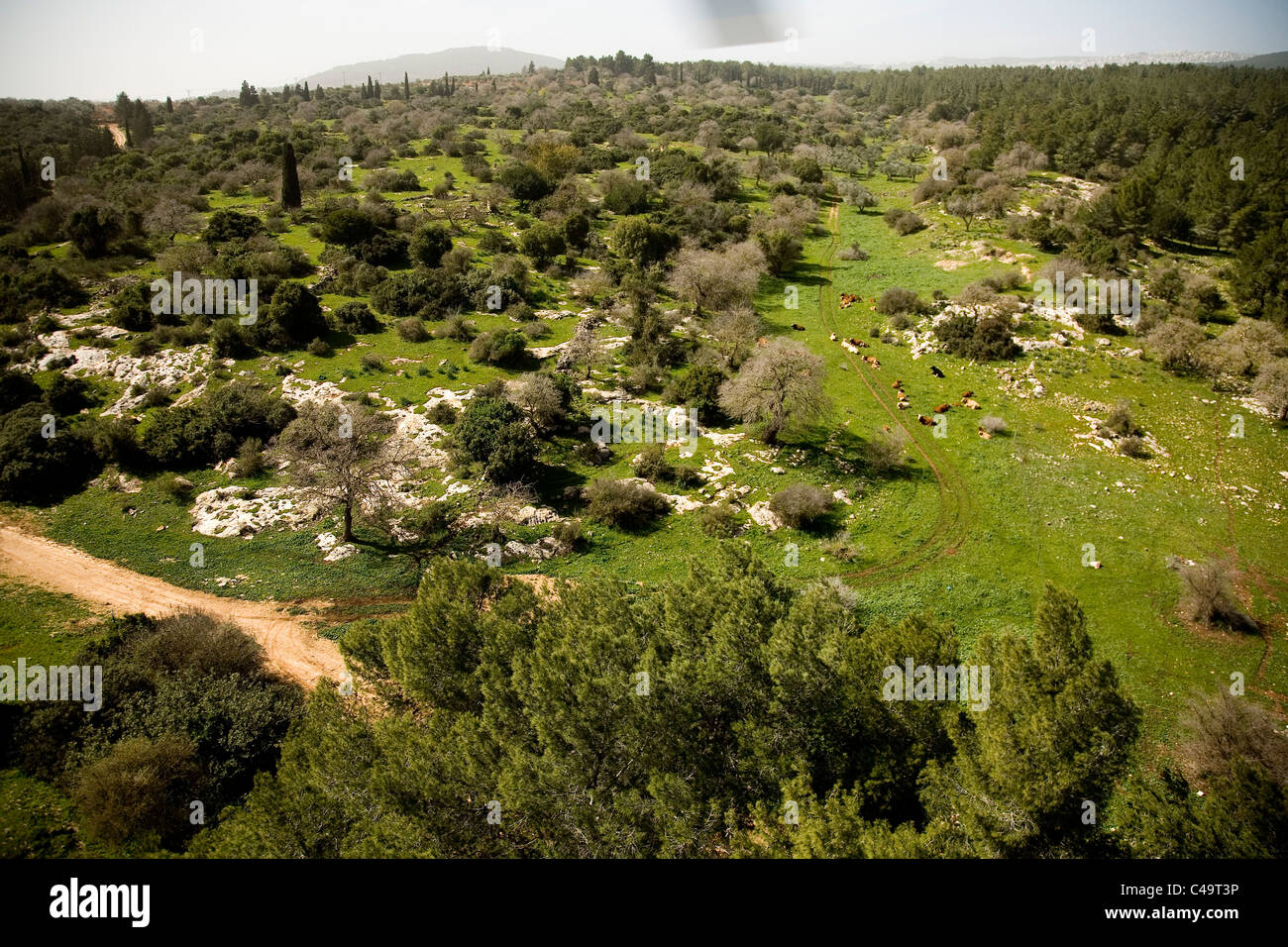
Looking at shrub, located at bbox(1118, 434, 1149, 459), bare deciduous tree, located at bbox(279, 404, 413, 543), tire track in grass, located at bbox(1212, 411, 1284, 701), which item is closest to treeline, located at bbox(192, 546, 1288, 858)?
tire track in grass, located at bbox(1212, 411, 1284, 701)

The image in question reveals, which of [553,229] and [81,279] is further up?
[553,229]

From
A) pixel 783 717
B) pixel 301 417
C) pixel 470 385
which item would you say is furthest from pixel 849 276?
pixel 783 717

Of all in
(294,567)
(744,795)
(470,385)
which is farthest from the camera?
(470,385)

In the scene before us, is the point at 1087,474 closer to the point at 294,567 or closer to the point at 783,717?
the point at 783,717

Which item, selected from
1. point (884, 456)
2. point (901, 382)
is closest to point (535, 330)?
point (884, 456)

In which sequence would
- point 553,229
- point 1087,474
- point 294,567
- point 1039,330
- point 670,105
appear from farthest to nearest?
1. point 670,105
2. point 553,229
3. point 1039,330
4. point 1087,474
5. point 294,567

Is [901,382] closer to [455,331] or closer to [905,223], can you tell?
[455,331]

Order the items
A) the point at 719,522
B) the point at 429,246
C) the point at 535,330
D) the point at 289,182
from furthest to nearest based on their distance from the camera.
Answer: the point at 289,182 < the point at 429,246 < the point at 535,330 < the point at 719,522
